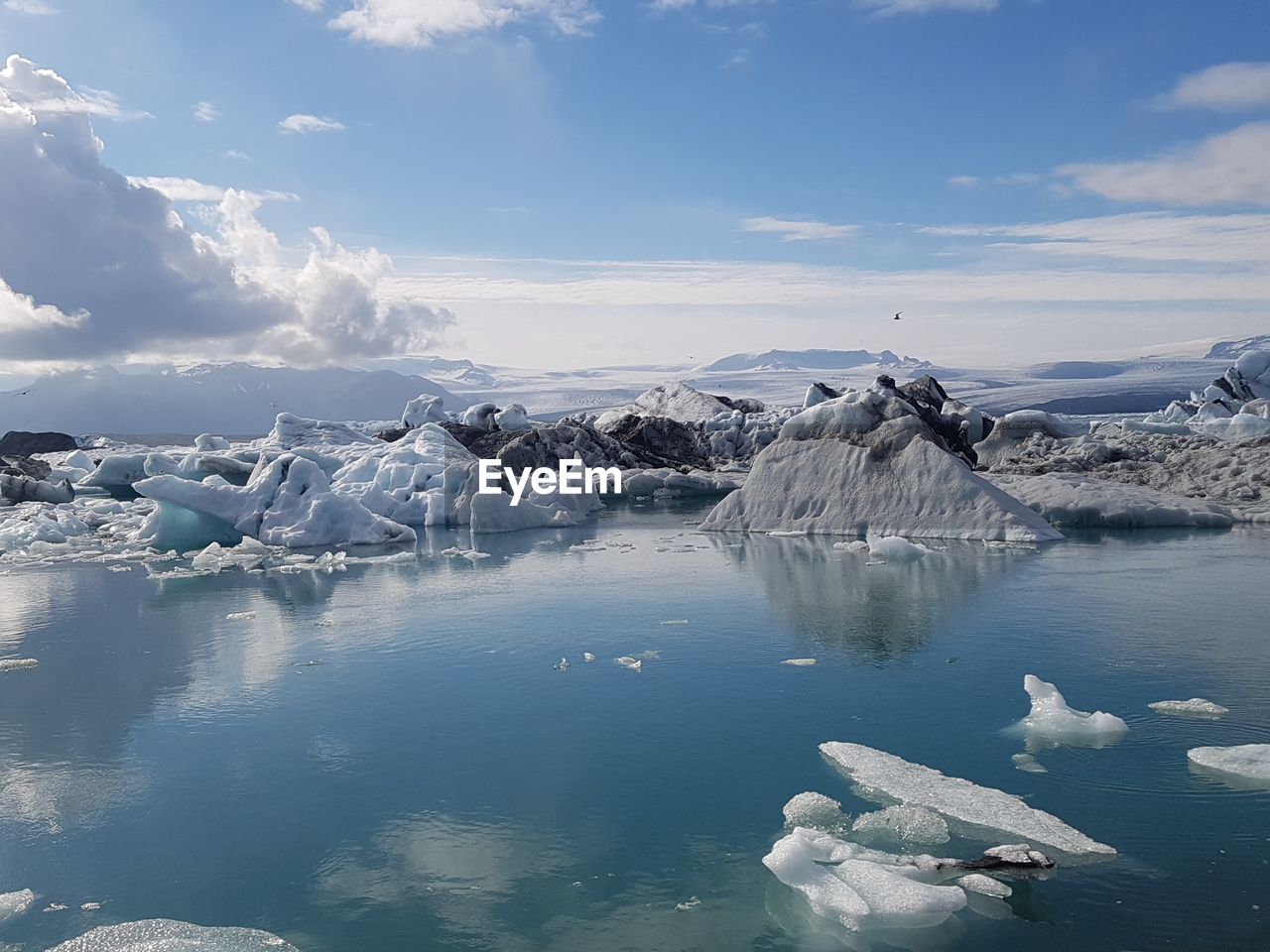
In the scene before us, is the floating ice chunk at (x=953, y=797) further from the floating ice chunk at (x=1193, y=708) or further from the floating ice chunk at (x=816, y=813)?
the floating ice chunk at (x=1193, y=708)

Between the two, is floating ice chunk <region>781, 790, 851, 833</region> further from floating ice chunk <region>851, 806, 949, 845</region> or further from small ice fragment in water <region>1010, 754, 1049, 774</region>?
small ice fragment in water <region>1010, 754, 1049, 774</region>

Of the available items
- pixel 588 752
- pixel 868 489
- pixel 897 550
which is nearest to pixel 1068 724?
pixel 588 752

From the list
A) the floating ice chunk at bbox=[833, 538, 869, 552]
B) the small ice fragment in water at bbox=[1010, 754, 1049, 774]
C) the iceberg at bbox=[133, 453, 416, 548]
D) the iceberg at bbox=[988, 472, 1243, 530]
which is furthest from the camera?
the iceberg at bbox=[133, 453, 416, 548]

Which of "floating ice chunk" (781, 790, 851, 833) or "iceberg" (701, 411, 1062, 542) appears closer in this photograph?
"floating ice chunk" (781, 790, 851, 833)

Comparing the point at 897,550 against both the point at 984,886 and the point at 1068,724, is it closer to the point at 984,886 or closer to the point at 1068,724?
the point at 1068,724

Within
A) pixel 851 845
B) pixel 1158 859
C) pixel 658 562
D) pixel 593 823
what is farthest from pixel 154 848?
pixel 658 562

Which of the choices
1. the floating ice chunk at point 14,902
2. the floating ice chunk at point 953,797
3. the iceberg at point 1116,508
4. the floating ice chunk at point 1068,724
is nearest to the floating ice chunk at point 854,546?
the iceberg at point 1116,508

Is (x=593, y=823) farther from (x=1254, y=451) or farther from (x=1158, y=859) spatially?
(x=1254, y=451)

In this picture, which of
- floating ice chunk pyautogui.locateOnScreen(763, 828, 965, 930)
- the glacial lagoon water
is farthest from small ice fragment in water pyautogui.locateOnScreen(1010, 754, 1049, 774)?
floating ice chunk pyautogui.locateOnScreen(763, 828, 965, 930)
